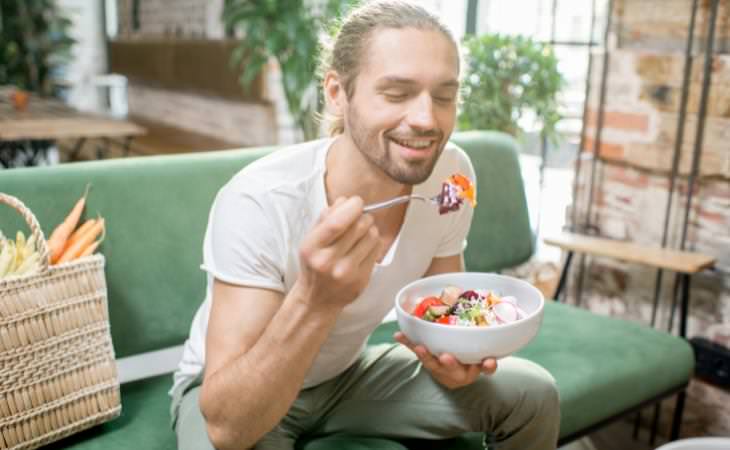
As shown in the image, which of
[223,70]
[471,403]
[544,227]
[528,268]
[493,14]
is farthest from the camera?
[223,70]

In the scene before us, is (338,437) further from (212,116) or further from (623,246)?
(212,116)

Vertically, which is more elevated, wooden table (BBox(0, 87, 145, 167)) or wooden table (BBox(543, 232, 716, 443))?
wooden table (BBox(0, 87, 145, 167))

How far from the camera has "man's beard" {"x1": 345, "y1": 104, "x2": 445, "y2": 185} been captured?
1.17 metres

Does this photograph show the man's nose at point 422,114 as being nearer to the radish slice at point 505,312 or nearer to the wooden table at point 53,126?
the radish slice at point 505,312

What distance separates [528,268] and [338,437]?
1518 millimetres

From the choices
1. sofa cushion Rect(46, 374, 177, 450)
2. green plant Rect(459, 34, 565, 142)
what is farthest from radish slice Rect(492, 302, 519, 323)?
green plant Rect(459, 34, 565, 142)

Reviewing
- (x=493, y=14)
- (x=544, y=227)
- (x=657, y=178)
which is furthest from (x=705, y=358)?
(x=544, y=227)

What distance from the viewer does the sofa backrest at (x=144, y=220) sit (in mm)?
1523

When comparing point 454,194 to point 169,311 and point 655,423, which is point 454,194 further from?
point 655,423

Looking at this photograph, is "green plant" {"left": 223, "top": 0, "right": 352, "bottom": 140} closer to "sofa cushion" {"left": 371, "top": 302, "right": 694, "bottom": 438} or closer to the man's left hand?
"sofa cushion" {"left": 371, "top": 302, "right": 694, "bottom": 438}

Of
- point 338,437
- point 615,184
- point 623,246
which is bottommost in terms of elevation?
point 338,437

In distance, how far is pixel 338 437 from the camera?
1346mm

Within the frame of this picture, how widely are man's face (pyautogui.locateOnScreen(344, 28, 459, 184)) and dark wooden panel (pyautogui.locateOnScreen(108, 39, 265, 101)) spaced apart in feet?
12.4

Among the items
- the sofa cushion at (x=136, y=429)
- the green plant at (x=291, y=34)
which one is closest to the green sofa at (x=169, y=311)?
the sofa cushion at (x=136, y=429)
